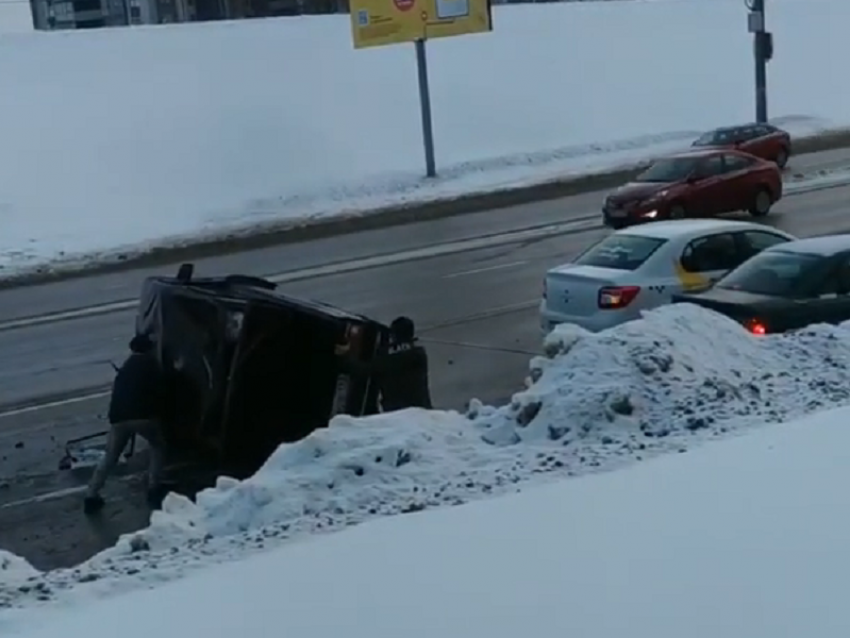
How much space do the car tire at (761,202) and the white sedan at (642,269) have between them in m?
13.3

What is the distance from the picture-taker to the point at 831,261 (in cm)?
1409

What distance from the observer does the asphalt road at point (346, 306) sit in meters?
11.9

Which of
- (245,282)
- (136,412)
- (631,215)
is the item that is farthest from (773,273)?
(631,215)

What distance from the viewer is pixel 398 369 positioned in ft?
39.5

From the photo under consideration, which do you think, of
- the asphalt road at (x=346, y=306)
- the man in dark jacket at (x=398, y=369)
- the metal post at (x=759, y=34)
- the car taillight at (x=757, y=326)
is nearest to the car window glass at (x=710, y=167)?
the asphalt road at (x=346, y=306)

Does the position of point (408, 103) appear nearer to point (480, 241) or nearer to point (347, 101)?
point (347, 101)

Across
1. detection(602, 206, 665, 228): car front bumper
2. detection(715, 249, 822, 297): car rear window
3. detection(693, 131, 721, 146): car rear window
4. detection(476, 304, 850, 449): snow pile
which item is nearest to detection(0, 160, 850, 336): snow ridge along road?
detection(602, 206, 665, 228): car front bumper

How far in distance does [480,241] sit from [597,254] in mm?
11758

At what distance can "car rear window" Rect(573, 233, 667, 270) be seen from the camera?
619 inches

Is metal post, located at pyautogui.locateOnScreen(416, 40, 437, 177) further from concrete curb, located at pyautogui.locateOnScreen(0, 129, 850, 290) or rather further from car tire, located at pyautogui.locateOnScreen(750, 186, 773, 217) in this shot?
car tire, located at pyautogui.locateOnScreen(750, 186, 773, 217)

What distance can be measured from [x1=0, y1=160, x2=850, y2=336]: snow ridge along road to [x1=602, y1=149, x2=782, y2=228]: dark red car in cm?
91

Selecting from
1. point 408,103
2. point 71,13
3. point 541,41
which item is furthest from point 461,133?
point 71,13

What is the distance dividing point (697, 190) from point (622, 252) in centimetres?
1334

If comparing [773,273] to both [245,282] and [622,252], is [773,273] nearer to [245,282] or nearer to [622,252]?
[622,252]
